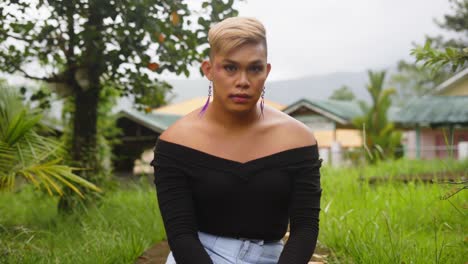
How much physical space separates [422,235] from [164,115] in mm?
14423

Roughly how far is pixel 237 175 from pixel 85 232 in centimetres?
285

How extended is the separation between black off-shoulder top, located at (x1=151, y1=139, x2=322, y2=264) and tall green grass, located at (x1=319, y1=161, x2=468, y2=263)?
96cm

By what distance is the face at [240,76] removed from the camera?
1.86 metres

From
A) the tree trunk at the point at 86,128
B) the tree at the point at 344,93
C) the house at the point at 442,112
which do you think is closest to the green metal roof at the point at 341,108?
the house at the point at 442,112

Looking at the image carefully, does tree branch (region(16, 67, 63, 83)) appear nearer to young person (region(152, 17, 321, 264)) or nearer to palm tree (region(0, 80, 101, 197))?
palm tree (region(0, 80, 101, 197))

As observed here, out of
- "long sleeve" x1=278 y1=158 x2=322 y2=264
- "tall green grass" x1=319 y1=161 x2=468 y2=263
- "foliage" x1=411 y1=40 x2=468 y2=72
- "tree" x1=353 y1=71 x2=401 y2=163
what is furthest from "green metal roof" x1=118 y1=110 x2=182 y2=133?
"long sleeve" x1=278 y1=158 x2=322 y2=264

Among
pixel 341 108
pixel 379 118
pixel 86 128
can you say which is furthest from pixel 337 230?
pixel 341 108

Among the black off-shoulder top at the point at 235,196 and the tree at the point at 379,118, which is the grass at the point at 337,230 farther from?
the tree at the point at 379,118

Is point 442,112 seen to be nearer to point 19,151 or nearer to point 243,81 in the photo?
point 19,151

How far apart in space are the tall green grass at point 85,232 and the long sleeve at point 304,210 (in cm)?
171

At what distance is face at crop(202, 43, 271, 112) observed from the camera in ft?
6.11

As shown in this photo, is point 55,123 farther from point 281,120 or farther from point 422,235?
point 281,120

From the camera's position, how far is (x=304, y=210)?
1.97 m

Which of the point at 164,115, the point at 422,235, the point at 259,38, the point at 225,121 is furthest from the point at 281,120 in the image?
the point at 164,115
